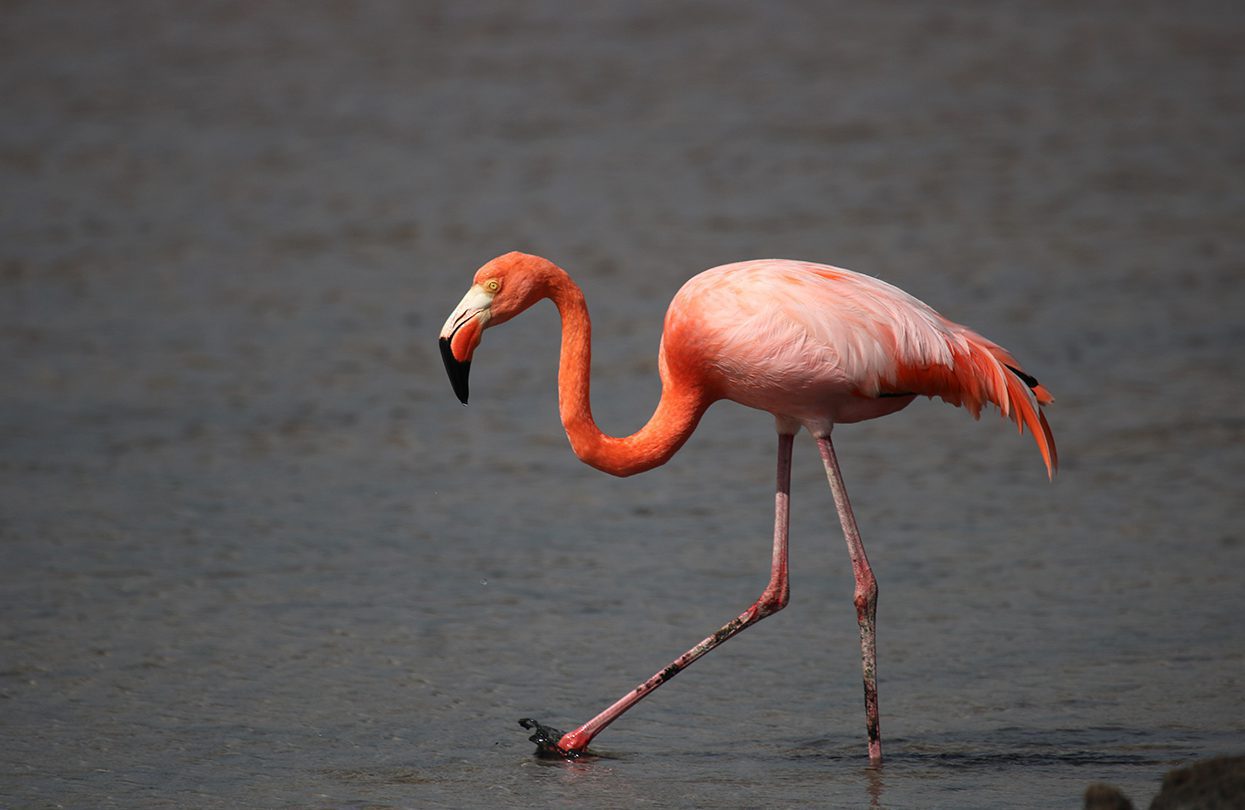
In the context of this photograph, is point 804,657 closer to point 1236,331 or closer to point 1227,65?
point 1236,331

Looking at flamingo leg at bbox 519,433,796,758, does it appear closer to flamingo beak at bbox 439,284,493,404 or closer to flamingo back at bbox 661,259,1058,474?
flamingo back at bbox 661,259,1058,474

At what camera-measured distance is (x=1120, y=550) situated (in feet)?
22.5

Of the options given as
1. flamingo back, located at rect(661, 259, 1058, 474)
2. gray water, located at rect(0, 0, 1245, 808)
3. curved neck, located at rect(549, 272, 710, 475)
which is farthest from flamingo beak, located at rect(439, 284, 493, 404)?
gray water, located at rect(0, 0, 1245, 808)

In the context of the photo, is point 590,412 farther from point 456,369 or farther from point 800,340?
point 800,340

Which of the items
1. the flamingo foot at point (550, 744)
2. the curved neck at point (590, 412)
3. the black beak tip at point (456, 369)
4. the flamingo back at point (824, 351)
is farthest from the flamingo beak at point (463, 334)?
the flamingo foot at point (550, 744)

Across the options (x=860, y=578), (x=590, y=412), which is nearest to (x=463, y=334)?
(x=590, y=412)

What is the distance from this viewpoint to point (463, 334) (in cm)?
498

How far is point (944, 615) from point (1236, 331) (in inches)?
177

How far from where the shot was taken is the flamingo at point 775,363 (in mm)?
5066

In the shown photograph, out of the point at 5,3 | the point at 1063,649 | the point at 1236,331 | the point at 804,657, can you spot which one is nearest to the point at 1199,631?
the point at 1063,649

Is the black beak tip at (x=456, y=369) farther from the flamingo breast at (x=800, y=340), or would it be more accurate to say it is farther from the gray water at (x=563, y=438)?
the gray water at (x=563, y=438)

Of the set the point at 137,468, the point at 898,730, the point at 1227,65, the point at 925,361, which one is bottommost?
the point at 898,730

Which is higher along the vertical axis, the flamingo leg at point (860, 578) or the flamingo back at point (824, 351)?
the flamingo back at point (824, 351)

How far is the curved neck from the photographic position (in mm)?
5152
